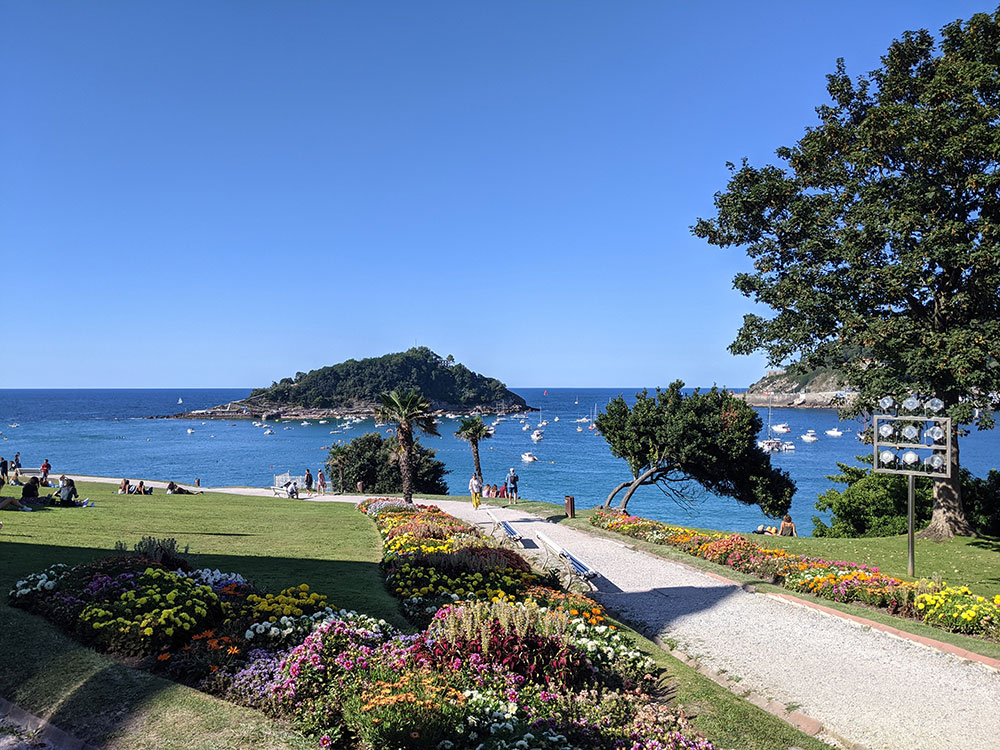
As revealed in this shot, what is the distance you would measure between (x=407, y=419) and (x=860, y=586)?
21762mm

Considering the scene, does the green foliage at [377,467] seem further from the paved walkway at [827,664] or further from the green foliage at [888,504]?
the paved walkway at [827,664]

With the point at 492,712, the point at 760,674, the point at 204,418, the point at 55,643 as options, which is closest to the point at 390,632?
the point at 492,712

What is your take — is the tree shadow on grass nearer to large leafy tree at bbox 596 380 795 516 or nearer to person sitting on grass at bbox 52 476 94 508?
person sitting on grass at bbox 52 476 94 508

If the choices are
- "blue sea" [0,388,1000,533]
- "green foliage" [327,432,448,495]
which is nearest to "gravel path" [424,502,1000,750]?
"blue sea" [0,388,1000,533]

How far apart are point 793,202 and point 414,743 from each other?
69.9 ft

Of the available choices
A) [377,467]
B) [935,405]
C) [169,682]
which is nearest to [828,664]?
[935,405]

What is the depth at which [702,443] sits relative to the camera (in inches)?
1302

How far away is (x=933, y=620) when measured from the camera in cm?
1156

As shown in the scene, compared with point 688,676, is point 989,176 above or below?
above

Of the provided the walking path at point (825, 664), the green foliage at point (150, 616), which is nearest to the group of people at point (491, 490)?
the walking path at point (825, 664)

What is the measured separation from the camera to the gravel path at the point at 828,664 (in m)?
7.64

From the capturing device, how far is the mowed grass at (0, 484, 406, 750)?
6.11 metres

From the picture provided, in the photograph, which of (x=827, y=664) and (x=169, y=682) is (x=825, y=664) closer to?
(x=827, y=664)

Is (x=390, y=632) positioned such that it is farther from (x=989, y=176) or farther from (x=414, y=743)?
(x=989, y=176)
